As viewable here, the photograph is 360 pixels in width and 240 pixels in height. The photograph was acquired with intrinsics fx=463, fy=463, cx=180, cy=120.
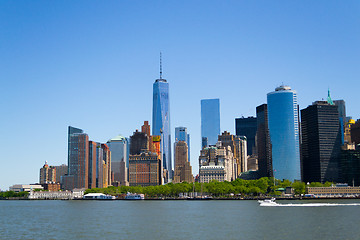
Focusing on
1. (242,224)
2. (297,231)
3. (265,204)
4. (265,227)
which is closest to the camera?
(297,231)

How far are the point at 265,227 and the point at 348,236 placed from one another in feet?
63.1

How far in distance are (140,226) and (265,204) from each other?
95840mm

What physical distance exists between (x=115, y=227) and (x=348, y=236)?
46.6 m

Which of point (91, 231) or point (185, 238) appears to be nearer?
point (185, 238)

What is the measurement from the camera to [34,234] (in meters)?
88.0

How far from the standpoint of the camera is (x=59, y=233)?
293 feet

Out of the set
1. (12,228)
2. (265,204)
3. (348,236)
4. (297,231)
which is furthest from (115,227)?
(265,204)

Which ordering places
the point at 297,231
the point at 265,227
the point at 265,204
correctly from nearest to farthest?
the point at 297,231
the point at 265,227
the point at 265,204

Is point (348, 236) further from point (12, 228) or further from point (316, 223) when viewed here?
point (12, 228)

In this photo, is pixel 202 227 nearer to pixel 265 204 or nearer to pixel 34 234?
pixel 34 234

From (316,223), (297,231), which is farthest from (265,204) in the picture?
(297,231)

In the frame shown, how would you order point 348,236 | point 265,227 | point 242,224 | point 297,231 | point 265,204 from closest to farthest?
point 348,236, point 297,231, point 265,227, point 242,224, point 265,204

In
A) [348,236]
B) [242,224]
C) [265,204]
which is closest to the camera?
[348,236]

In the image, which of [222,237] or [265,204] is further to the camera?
[265,204]
